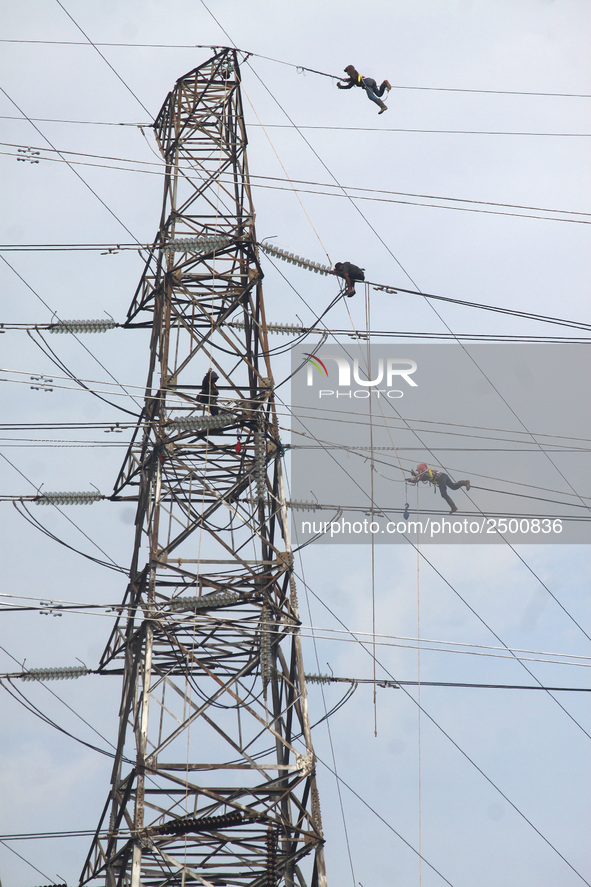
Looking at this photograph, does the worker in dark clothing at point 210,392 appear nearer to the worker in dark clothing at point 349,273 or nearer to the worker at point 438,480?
the worker in dark clothing at point 349,273

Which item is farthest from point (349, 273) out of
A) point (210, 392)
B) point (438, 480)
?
point (438, 480)

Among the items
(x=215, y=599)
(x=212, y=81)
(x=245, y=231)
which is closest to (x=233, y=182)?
(x=245, y=231)

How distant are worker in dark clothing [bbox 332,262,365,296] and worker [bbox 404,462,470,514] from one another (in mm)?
6337

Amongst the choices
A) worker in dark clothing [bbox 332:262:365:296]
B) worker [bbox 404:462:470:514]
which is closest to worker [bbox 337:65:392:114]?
worker in dark clothing [bbox 332:262:365:296]

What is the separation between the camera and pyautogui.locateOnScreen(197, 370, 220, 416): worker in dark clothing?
76.3ft

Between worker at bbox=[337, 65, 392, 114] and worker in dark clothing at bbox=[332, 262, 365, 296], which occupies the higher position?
worker at bbox=[337, 65, 392, 114]

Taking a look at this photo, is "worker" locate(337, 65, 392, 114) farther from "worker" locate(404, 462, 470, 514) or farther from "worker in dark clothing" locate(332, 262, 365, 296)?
"worker" locate(404, 462, 470, 514)

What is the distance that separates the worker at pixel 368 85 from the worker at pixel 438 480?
846 cm

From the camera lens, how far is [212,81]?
26.4m

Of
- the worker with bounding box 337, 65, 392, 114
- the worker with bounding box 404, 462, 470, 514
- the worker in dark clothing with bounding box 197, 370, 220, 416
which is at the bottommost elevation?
the worker in dark clothing with bounding box 197, 370, 220, 416

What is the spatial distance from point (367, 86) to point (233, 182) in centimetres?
314

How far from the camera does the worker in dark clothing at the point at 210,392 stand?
23.3 metres

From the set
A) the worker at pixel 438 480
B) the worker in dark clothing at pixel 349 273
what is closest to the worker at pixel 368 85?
the worker in dark clothing at pixel 349 273

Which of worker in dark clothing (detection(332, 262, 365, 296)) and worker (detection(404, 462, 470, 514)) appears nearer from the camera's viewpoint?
worker in dark clothing (detection(332, 262, 365, 296))
